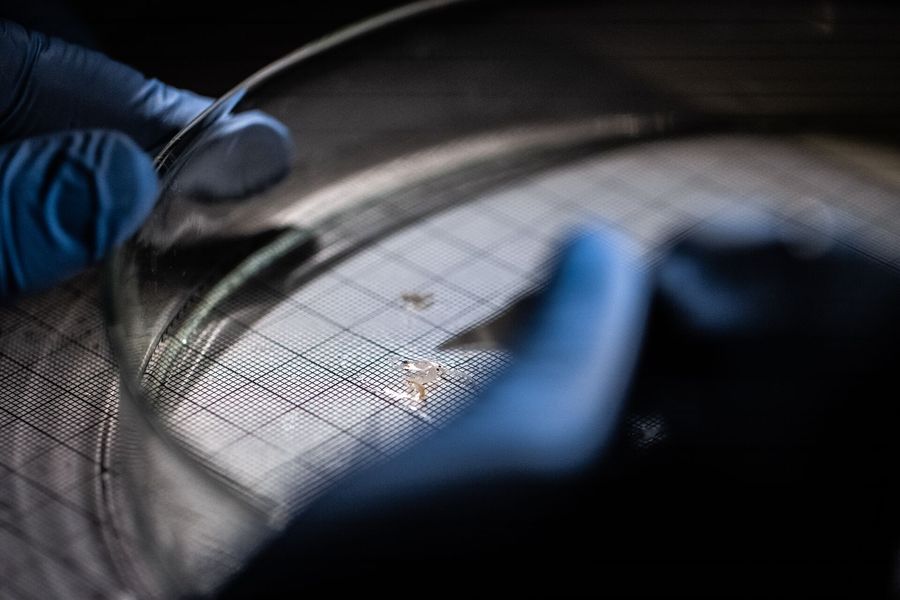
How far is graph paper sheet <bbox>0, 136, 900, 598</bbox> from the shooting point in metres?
0.82

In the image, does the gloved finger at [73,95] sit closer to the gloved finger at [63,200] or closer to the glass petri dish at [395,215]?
the glass petri dish at [395,215]

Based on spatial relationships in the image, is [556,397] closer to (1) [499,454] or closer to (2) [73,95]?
(1) [499,454]

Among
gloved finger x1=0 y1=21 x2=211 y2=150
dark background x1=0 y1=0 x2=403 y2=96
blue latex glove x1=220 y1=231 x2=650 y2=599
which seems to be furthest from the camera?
dark background x1=0 y1=0 x2=403 y2=96

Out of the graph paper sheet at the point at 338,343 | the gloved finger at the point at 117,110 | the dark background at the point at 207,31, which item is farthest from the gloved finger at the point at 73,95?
the dark background at the point at 207,31

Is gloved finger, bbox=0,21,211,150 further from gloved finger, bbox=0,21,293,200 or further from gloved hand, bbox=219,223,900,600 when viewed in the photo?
gloved hand, bbox=219,223,900,600

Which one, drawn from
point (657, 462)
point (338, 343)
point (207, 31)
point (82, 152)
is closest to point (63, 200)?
point (82, 152)

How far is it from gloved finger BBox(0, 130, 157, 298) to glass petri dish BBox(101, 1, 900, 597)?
3 centimetres

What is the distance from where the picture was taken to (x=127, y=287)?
33.1 inches

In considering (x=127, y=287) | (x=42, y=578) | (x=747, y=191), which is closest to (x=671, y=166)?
(x=747, y=191)

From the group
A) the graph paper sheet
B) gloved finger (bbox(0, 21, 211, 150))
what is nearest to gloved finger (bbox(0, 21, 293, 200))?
gloved finger (bbox(0, 21, 211, 150))

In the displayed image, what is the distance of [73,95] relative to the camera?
40.4 inches

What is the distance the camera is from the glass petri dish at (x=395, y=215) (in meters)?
0.82

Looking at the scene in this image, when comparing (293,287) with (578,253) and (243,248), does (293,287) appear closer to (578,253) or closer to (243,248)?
(243,248)

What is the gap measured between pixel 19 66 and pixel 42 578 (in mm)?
463
